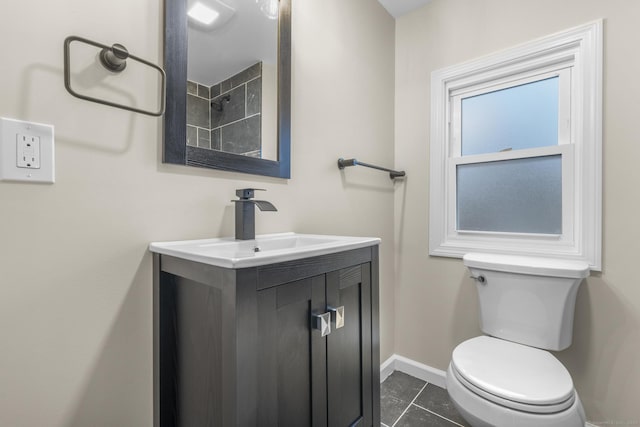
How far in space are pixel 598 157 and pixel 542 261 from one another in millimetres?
529

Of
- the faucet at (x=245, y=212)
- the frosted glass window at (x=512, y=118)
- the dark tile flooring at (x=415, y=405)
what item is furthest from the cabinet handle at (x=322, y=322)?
the frosted glass window at (x=512, y=118)

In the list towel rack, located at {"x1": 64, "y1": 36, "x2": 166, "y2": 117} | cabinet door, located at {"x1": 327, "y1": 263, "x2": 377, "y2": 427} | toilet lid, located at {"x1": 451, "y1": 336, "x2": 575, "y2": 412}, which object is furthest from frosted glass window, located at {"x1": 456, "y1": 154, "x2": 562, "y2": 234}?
towel rack, located at {"x1": 64, "y1": 36, "x2": 166, "y2": 117}

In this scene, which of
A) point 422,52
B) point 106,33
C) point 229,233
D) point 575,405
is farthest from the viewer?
point 422,52

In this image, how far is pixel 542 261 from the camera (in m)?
1.32

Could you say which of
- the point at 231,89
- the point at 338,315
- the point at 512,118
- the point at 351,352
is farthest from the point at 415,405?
the point at 231,89

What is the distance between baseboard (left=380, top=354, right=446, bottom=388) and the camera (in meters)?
1.72

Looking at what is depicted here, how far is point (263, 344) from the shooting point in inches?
26.0

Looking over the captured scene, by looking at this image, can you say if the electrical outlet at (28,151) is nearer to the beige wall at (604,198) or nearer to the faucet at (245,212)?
the faucet at (245,212)

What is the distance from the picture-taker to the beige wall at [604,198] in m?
1.23

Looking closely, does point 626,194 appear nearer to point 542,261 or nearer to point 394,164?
point 542,261

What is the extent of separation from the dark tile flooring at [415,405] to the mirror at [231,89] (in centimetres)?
133

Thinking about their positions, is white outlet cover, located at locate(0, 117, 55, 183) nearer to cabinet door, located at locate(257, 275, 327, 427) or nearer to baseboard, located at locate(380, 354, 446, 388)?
cabinet door, located at locate(257, 275, 327, 427)

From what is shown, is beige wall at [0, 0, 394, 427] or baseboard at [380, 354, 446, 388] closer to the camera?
beige wall at [0, 0, 394, 427]

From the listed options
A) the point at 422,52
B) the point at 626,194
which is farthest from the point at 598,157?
the point at 422,52
